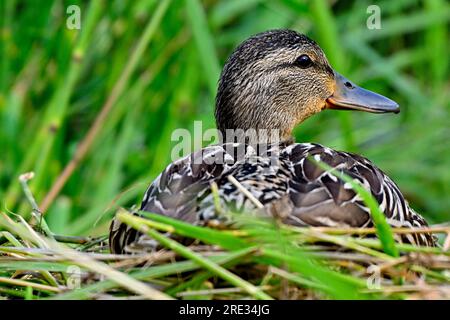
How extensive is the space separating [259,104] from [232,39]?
8.30 feet

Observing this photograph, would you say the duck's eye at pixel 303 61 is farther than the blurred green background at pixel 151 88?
No

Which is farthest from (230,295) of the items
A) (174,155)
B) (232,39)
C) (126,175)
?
(232,39)

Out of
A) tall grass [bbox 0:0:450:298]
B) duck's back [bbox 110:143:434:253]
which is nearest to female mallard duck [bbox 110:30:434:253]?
duck's back [bbox 110:143:434:253]

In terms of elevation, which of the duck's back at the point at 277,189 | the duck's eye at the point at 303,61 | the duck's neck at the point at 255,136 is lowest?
the duck's back at the point at 277,189

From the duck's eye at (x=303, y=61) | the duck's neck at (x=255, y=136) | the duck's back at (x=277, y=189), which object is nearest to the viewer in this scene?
the duck's back at (x=277, y=189)

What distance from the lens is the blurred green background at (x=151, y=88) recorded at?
5.87 meters

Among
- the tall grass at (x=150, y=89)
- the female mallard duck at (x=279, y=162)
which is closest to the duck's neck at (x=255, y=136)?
the female mallard duck at (x=279, y=162)

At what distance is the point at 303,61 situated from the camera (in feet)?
16.9

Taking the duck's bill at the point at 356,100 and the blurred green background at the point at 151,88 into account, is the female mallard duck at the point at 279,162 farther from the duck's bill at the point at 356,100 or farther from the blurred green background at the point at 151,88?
the blurred green background at the point at 151,88

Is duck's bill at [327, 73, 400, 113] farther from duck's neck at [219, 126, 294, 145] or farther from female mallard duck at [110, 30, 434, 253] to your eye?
duck's neck at [219, 126, 294, 145]

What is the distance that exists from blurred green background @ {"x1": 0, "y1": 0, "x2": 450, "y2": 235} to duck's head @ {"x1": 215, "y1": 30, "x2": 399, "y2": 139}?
14.0 inches

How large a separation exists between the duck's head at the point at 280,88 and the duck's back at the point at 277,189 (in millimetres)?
742

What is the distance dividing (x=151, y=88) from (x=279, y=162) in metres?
2.88

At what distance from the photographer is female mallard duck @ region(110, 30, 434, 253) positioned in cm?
360
